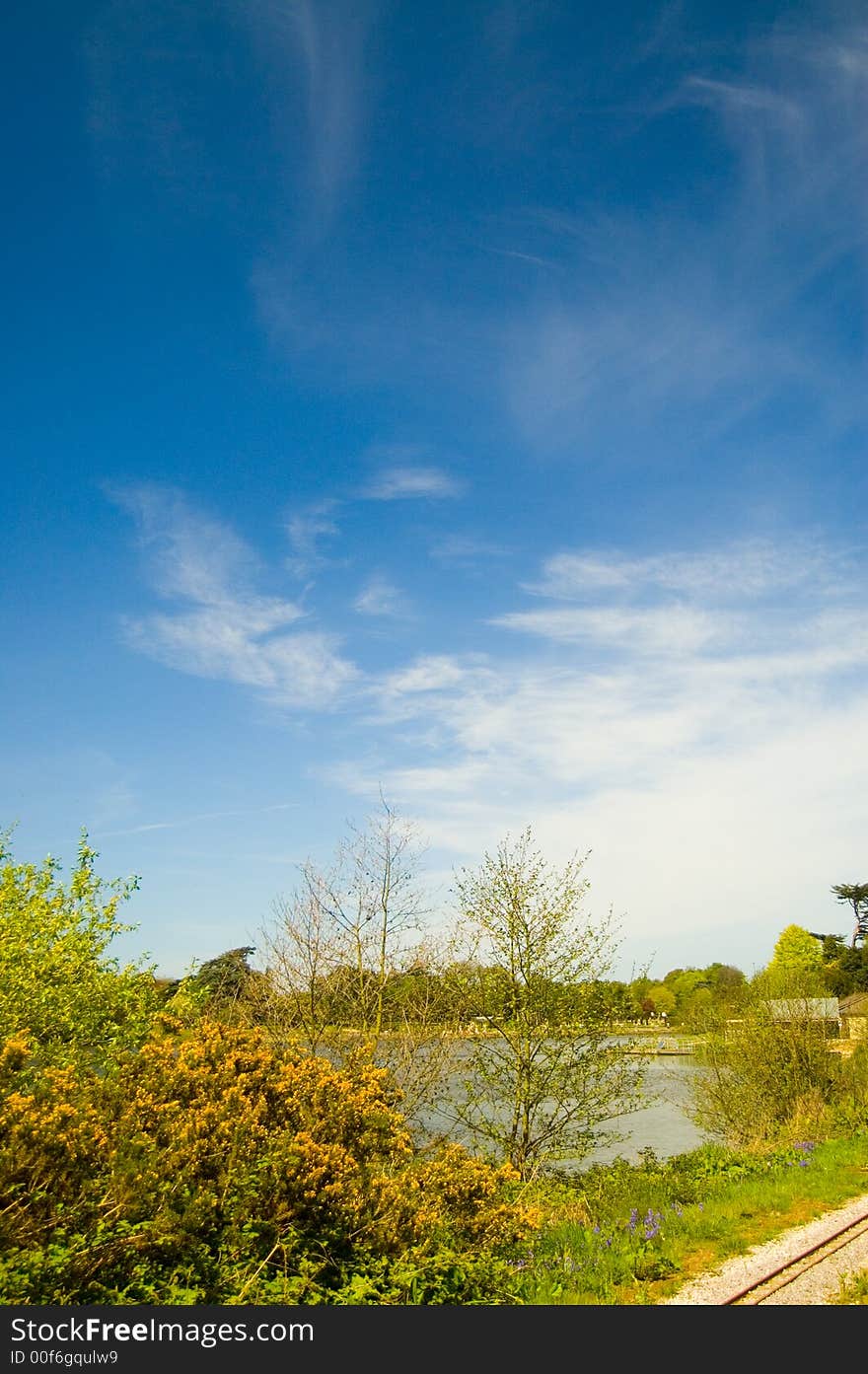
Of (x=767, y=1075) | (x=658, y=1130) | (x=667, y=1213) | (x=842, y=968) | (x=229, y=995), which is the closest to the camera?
(x=667, y=1213)

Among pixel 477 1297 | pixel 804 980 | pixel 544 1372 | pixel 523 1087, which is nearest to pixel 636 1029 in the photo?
pixel 523 1087

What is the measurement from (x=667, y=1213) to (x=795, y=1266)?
2416mm

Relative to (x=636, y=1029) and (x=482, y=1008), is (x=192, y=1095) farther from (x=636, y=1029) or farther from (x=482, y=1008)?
(x=636, y=1029)

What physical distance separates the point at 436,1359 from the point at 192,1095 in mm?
2992

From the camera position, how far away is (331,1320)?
638 cm

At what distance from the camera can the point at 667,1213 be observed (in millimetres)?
11672

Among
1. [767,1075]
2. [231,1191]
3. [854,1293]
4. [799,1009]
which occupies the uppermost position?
[231,1191]

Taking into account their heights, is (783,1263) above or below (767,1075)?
above

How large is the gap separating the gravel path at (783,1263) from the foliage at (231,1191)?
7.42 feet

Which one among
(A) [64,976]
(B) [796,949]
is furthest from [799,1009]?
(B) [796,949]

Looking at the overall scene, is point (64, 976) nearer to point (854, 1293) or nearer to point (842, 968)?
point (854, 1293)

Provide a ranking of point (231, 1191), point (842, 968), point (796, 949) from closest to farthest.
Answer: point (231, 1191), point (842, 968), point (796, 949)

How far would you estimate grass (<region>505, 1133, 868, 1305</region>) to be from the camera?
919cm

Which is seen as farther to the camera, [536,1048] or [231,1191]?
[536,1048]
